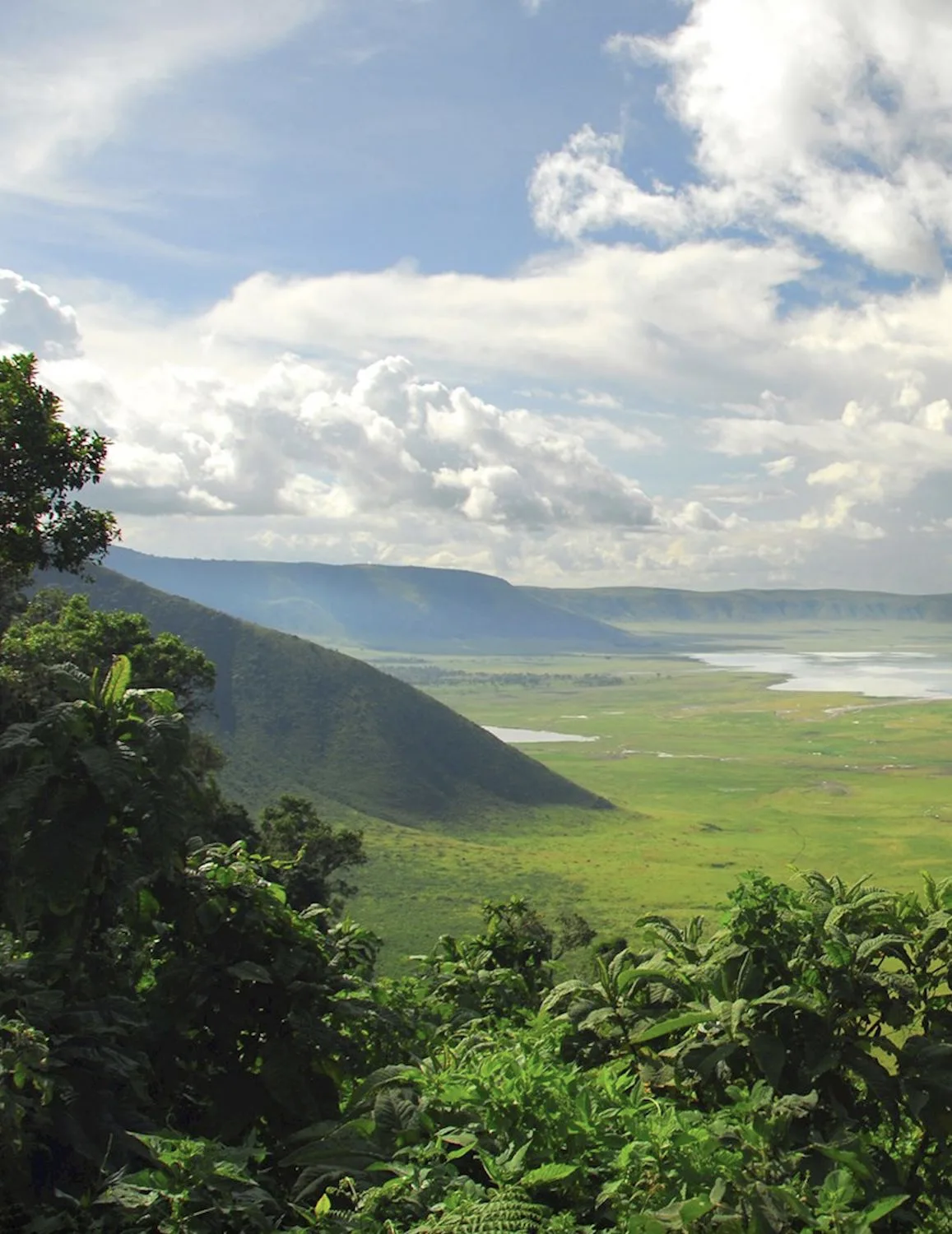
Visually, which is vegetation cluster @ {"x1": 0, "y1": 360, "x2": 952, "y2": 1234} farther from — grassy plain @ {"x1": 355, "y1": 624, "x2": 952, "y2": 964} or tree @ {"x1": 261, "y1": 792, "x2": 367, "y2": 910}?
tree @ {"x1": 261, "y1": 792, "x2": 367, "y2": 910}

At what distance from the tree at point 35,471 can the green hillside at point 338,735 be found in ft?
253

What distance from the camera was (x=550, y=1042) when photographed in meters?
5.89

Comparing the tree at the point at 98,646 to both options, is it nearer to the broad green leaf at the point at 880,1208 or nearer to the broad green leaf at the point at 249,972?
the broad green leaf at the point at 249,972

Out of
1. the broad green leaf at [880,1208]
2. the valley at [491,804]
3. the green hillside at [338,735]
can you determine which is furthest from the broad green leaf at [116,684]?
the green hillside at [338,735]

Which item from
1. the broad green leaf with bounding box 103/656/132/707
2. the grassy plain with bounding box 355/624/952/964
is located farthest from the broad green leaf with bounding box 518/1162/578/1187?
the grassy plain with bounding box 355/624/952/964

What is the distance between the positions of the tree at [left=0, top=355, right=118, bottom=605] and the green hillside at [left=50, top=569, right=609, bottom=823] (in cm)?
7720

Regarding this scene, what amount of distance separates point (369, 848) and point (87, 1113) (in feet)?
284

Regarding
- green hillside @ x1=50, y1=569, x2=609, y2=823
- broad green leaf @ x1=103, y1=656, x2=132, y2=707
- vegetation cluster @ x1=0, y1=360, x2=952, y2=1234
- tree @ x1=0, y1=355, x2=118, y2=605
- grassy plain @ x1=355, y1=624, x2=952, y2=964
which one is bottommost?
grassy plain @ x1=355, y1=624, x2=952, y2=964

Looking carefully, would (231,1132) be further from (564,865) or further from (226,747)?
(226,747)

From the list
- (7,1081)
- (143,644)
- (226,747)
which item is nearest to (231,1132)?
(7,1081)

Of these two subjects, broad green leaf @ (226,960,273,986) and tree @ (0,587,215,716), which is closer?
broad green leaf @ (226,960,273,986)

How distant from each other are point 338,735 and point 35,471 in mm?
101680

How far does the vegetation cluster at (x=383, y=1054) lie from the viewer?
440 cm

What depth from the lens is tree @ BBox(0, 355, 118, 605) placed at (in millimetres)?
23328
